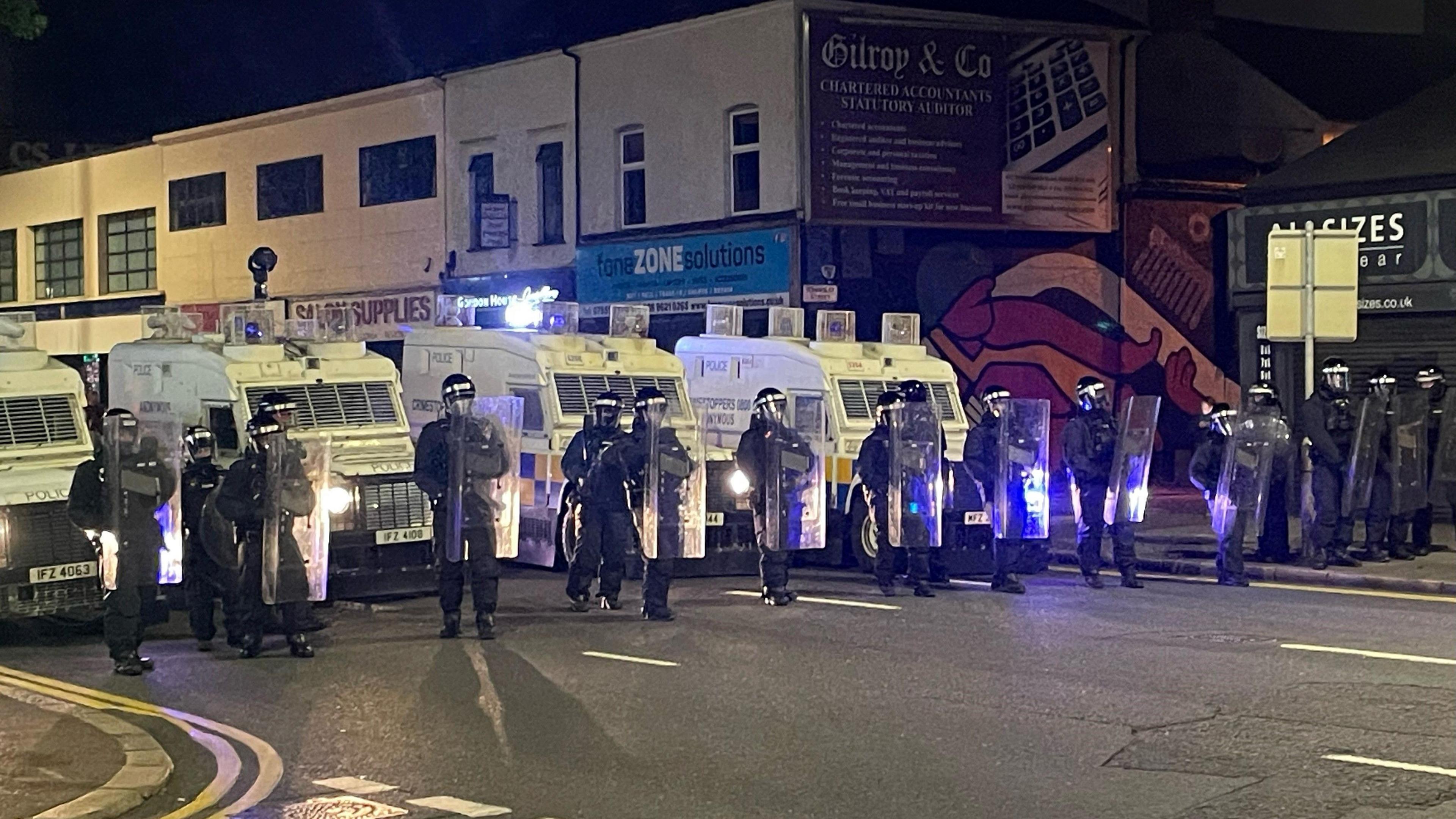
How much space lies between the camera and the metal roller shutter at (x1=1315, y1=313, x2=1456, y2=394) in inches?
856

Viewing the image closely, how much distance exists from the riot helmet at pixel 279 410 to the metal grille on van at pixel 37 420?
7.70ft

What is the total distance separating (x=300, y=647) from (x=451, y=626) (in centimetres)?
127

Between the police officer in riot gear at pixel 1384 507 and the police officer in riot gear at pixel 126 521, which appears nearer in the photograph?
the police officer in riot gear at pixel 126 521

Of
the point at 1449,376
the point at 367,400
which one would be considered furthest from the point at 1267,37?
the point at 367,400

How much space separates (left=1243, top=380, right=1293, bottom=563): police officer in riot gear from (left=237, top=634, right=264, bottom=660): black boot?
30.4 feet

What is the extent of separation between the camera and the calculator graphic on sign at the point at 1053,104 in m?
27.1

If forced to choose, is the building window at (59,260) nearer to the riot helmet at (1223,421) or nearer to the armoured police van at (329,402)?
the armoured police van at (329,402)

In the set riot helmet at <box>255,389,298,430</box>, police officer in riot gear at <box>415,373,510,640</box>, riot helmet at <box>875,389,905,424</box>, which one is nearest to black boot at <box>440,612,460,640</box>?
police officer in riot gear at <box>415,373,510,640</box>

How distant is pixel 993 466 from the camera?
16.3m

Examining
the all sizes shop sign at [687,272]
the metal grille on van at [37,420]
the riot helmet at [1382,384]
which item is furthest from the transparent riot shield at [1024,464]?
the all sizes shop sign at [687,272]

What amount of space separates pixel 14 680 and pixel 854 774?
625 cm

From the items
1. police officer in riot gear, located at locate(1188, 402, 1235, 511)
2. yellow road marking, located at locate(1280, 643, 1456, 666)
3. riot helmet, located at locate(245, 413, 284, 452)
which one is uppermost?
riot helmet, located at locate(245, 413, 284, 452)

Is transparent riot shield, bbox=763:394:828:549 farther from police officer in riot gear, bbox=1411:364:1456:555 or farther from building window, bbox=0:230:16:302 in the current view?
building window, bbox=0:230:16:302

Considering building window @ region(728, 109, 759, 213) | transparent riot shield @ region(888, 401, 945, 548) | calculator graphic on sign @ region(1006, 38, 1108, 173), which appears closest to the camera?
transparent riot shield @ region(888, 401, 945, 548)
